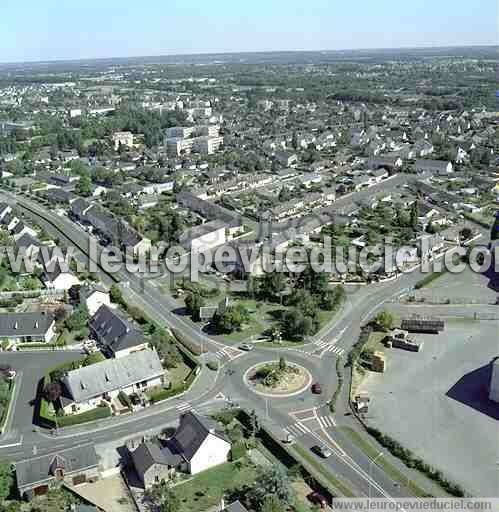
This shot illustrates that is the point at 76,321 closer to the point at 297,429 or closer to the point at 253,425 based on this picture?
the point at 253,425

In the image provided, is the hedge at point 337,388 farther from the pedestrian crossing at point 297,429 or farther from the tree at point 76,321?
the tree at point 76,321

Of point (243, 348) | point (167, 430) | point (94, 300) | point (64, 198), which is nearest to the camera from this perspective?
point (167, 430)

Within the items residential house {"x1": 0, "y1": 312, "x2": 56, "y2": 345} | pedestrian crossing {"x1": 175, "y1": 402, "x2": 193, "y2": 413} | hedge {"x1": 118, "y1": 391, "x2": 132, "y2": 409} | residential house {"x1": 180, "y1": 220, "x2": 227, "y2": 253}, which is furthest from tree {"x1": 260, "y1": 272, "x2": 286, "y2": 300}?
residential house {"x1": 0, "y1": 312, "x2": 56, "y2": 345}

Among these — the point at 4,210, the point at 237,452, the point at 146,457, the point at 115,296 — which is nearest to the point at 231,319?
the point at 115,296

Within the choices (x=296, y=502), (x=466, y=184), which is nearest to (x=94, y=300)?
(x=296, y=502)

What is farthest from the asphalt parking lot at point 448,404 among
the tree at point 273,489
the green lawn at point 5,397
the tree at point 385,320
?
the green lawn at point 5,397

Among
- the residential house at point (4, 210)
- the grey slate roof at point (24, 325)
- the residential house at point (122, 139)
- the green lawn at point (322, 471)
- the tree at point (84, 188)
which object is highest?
the residential house at point (122, 139)

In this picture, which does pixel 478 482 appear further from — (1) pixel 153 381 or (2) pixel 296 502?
(1) pixel 153 381

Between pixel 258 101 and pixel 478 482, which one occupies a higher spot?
pixel 258 101
